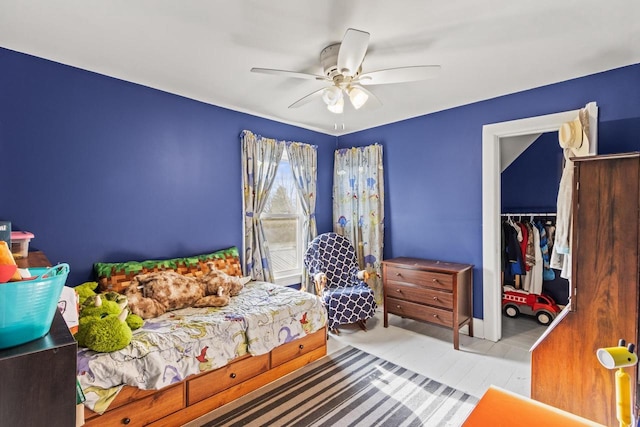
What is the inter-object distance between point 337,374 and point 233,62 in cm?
267

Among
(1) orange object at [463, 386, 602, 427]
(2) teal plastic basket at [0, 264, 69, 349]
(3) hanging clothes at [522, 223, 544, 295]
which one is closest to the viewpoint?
(2) teal plastic basket at [0, 264, 69, 349]

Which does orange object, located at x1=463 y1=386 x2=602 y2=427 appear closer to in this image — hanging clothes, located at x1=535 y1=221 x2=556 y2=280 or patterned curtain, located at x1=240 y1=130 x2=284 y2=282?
patterned curtain, located at x1=240 y1=130 x2=284 y2=282

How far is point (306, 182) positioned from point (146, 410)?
290 cm

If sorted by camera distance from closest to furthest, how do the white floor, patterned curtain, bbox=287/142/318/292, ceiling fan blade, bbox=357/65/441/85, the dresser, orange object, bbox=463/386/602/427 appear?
orange object, bbox=463/386/602/427 < ceiling fan blade, bbox=357/65/441/85 < the white floor < the dresser < patterned curtain, bbox=287/142/318/292

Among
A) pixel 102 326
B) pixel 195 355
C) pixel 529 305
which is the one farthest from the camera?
pixel 529 305

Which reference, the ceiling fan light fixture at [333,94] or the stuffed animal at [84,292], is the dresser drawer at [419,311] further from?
the stuffed animal at [84,292]

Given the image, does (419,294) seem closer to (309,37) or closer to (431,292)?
(431,292)

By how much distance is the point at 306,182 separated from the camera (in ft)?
13.4

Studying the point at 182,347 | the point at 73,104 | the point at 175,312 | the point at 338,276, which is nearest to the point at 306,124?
the point at 338,276

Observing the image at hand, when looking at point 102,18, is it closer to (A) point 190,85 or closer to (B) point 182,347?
(A) point 190,85

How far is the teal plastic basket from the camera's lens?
1.88 feet

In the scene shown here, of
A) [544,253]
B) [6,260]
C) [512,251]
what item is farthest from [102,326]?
[544,253]

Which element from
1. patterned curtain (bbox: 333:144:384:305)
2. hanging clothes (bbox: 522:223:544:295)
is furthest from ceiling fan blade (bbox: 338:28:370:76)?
hanging clothes (bbox: 522:223:544:295)

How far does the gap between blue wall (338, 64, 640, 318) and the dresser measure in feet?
0.72
